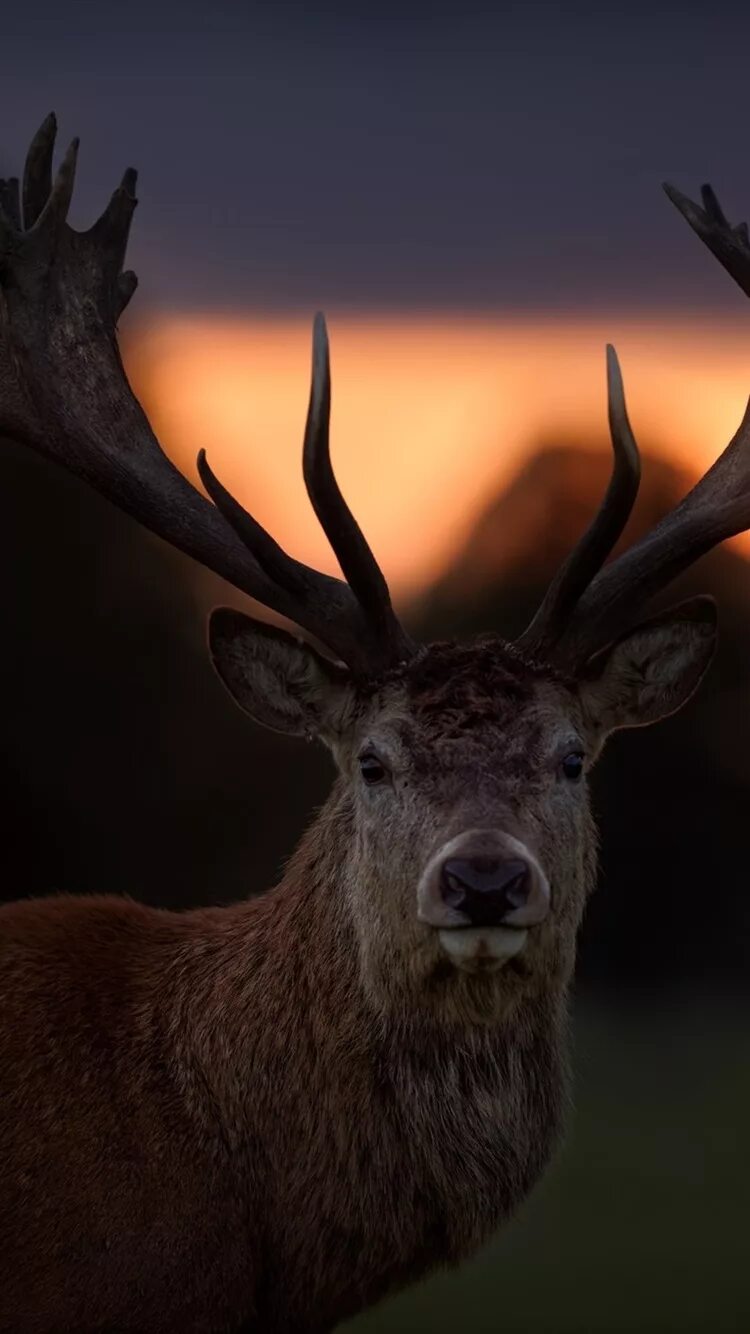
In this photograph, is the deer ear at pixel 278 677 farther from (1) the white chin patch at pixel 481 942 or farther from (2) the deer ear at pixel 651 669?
(1) the white chin patch at pixel 481 942

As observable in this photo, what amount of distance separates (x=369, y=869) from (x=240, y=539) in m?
1.20

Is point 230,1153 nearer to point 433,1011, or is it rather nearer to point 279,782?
point 433,1011

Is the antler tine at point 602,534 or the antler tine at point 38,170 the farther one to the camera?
the antler tine at point 38,170

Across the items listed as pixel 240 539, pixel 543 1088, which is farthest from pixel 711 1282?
pixel 240 539

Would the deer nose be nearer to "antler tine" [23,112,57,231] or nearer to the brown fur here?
the brown fur

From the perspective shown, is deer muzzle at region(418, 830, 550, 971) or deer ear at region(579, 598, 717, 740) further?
deer ear at region(579, 598, 717, 740)

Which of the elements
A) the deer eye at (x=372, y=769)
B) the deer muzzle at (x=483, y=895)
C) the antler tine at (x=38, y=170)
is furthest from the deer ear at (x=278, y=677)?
the antler tine at (x=38, y=170)

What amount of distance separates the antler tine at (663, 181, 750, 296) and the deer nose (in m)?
3.07

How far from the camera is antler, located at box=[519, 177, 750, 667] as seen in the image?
5816 mm

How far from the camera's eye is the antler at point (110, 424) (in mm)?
5879

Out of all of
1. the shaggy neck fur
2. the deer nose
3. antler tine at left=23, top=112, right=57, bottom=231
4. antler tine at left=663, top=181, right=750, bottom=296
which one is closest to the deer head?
the deer nose

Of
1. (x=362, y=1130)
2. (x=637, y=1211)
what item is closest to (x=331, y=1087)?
(x=362, y=1130)

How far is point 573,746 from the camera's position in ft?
18.5

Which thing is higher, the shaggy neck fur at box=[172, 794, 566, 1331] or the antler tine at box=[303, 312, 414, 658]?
the antler tine at box=[303, 312, 414, 658]
